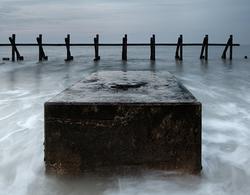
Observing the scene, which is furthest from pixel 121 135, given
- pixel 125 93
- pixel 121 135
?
pixel 125 93

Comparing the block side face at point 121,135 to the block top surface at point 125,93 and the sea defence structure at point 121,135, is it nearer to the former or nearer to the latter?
the sea defence structure at point 121,135

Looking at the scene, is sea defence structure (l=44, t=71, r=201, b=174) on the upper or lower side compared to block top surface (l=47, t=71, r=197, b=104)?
lower

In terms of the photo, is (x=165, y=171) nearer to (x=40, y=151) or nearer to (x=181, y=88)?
(x=181, y=88)

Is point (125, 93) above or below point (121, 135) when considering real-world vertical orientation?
above

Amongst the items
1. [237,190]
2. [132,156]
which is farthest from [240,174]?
[132,156]

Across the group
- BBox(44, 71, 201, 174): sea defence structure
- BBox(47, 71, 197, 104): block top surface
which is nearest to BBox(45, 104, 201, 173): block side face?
BBox(44, 71, 201, 174): sea defence structure

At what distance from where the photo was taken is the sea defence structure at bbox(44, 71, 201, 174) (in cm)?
303

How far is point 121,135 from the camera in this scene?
303 centimetres

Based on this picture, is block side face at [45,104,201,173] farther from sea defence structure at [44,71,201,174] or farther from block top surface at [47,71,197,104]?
block top surface at [47,71,197,104]

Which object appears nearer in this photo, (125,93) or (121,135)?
(121,135)

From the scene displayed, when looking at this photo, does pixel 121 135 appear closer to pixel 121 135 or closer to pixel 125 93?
pixel 121 135

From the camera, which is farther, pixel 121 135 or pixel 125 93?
pixel 125 93

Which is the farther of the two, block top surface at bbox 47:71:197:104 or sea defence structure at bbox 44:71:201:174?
block top surface at bbox 47:71:197:104

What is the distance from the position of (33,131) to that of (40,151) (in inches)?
34.7
